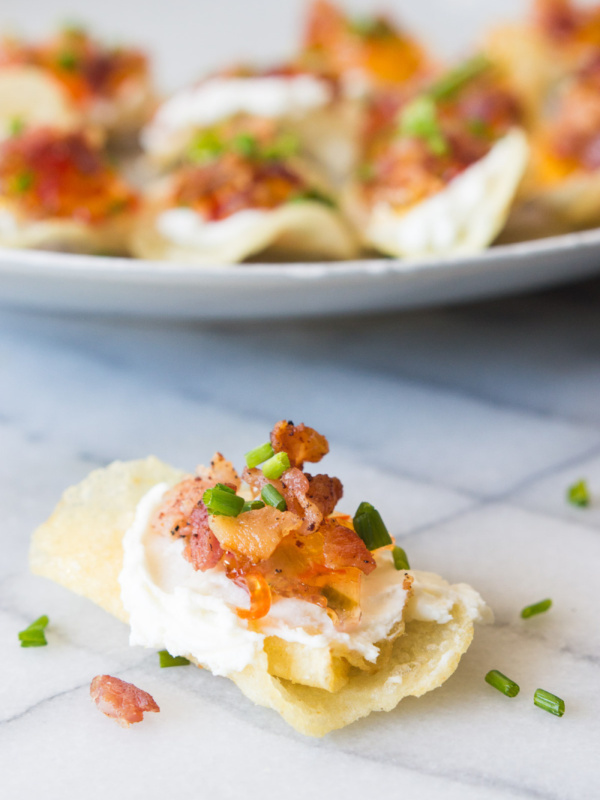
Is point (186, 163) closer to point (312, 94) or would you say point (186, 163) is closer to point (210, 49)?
point (312, 94)

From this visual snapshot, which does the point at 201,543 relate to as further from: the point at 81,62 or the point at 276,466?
the point at 81,62

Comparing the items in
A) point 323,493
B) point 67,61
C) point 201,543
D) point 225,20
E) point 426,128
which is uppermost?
point 225,20

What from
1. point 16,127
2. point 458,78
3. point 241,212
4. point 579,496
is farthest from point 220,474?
point 458,78

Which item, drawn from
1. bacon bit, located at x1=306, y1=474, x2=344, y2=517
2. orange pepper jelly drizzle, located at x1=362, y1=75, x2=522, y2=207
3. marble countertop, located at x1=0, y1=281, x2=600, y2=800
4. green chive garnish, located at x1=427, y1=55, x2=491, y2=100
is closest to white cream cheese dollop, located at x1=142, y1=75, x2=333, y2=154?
orange pepper jelly drizzle, located at x1=362, y1=75, x2=522, y2=207

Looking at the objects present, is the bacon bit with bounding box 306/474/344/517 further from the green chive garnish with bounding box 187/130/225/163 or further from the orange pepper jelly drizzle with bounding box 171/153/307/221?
the green chive garnish with bounding box 187/130/225/163

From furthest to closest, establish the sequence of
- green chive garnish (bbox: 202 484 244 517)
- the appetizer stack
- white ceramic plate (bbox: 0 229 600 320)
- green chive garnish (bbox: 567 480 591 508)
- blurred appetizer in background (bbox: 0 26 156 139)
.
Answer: blurred appetizer in background (bbox: 0 26 156 139) → the appetizer stack → white ceramic plate (bbox: 0 229 600 320) → green chive garnish (bbox: 567 480 591 508) → green chive garnish (bbox: 202 484 244 517)

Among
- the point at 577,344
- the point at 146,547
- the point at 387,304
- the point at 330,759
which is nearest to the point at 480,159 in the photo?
the point at 577,344
